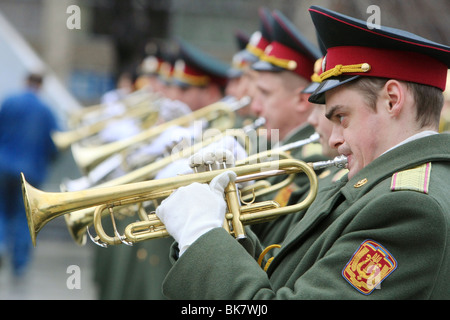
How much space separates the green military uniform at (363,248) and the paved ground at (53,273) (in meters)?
3.58

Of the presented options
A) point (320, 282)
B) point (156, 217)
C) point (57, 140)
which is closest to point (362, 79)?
point (320, 282)

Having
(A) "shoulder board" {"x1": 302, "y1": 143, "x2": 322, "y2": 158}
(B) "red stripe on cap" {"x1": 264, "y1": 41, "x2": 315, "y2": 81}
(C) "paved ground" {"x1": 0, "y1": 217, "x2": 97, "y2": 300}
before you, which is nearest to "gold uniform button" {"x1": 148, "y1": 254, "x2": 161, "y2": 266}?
(C) "paved ground" {"x1": 0, "y1": 217, "x2": 97, "y2": 300}

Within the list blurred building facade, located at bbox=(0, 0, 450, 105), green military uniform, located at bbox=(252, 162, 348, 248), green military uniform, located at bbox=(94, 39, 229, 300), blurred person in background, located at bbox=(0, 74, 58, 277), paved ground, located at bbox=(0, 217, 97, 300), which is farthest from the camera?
blurred building facade, located at bbox=(0, 0, 450, 105)

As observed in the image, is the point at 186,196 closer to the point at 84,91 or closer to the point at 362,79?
the point at 362,79

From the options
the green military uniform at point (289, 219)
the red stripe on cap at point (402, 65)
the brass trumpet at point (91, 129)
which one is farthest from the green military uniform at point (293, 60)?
the brass trumpet at point (91, 129)

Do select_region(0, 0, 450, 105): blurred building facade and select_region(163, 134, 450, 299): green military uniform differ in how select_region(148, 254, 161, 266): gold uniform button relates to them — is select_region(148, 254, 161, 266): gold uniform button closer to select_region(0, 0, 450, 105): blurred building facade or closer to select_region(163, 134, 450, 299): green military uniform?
select_region(163, 134, 450, 299): green military uniform

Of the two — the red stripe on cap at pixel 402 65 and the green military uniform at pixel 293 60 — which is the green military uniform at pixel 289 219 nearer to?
the green military uniform at pixel 293 60

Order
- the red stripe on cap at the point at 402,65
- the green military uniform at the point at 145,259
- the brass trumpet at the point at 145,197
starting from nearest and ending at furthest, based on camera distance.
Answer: the red stripe on cap at the point at 402,65 → the brass trumpet at the point at 145,197 → the green military uniform at the point at 145,259

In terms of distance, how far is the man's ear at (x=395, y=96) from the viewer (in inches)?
104

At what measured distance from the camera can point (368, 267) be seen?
2.43 metres

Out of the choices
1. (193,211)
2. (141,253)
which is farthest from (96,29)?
(193,211)

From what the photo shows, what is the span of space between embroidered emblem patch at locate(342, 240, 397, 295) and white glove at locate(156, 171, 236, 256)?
1.66 ft

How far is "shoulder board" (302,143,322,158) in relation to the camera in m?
4.04

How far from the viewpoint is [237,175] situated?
3.11 m
